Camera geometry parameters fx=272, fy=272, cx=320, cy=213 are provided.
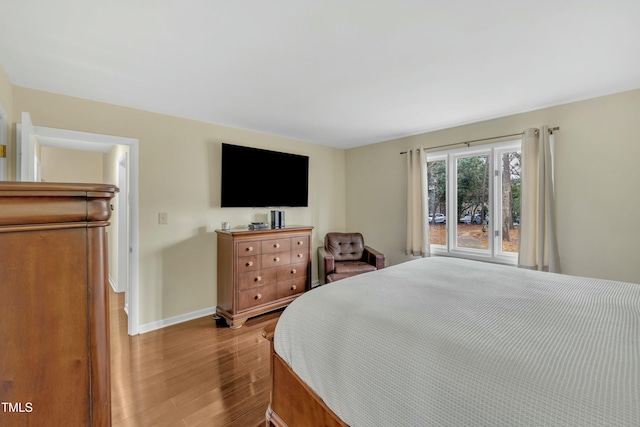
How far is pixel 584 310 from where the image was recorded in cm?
132

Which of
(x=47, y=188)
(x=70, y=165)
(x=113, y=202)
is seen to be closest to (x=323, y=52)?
(x=47, y=188)

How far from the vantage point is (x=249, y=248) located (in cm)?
314

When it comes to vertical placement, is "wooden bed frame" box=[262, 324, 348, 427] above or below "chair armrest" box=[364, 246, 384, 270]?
below

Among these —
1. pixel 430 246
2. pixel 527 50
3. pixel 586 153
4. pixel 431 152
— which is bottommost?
pixel 430 246

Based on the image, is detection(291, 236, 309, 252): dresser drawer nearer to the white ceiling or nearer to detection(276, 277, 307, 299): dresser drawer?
detection(276, 277, 307, 299): dresser drawer

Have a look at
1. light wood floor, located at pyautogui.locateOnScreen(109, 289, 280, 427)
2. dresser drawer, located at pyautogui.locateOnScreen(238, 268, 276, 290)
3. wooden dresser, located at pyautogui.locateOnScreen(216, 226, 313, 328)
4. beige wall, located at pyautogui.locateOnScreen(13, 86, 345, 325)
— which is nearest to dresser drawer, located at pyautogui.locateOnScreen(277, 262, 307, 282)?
wooden dresser, located at pyautogui.locateOnScreen(216, 226, 313, 328)

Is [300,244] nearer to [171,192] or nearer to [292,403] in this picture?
[171,192]

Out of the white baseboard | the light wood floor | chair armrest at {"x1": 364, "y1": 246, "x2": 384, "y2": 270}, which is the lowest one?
the light wood floor

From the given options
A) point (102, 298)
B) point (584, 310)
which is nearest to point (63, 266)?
point (102, 298)

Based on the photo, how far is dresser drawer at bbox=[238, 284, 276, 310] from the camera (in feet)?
10.1

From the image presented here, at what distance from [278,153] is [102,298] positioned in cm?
342

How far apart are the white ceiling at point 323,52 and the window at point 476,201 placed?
27.8 inches

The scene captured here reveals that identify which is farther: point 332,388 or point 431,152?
point 431,152

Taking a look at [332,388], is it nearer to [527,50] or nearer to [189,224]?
[527,50]
